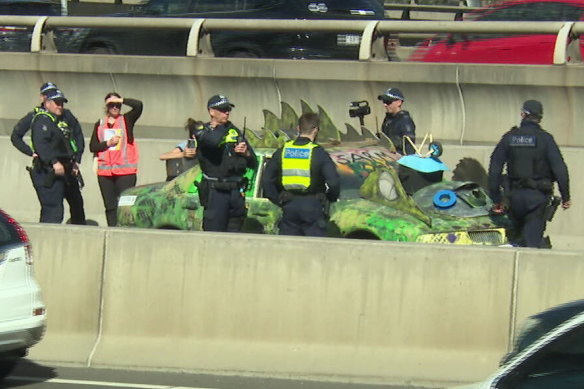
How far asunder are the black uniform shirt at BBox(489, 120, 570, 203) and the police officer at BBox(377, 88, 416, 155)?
1720 mm

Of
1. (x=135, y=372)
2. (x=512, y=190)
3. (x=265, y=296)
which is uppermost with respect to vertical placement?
(x=512, y=190)

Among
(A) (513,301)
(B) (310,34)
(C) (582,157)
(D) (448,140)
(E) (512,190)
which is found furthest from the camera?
(B) (310,34)

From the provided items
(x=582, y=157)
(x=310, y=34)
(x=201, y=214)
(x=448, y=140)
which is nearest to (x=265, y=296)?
(x=201, y=214)

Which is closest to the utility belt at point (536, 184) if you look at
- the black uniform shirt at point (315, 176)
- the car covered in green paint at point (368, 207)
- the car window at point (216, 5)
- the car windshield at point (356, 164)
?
the car covered in green paint at point (368, 207)

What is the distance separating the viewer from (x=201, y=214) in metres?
12.4

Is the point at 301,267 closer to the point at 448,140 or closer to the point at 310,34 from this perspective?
the point at 448,140

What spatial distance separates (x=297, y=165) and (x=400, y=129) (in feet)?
10.9

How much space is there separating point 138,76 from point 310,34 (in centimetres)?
262

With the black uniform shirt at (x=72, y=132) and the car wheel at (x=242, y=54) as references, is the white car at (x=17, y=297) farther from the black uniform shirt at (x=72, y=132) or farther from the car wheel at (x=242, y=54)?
the car wheel at (x=242, y=54)

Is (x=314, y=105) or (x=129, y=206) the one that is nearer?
(x=129, y=206)

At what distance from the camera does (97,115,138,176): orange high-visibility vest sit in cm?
1377

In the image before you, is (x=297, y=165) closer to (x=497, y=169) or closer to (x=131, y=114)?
(x=497, y=169)

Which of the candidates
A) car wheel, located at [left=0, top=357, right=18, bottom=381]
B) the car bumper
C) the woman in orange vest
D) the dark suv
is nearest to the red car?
the dark suv

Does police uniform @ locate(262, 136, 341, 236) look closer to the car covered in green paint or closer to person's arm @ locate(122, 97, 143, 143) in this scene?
the car covered in green paint
